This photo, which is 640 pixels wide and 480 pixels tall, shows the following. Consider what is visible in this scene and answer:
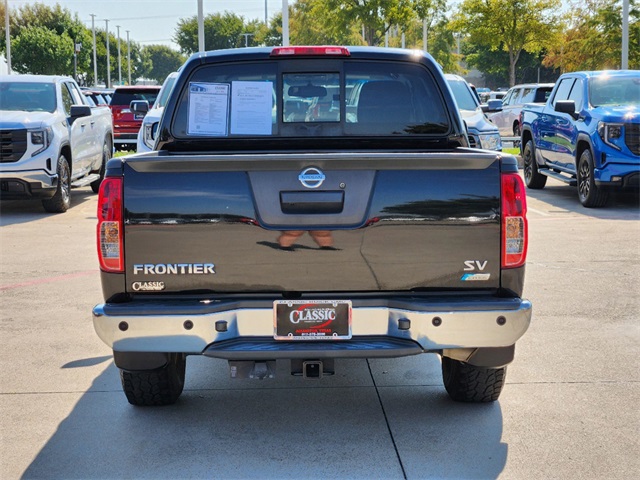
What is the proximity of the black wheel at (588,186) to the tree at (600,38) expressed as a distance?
2874 centimetres

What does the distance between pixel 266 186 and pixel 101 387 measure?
2.01 meters

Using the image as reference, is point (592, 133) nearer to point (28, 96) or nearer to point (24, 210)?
point (28, 96)

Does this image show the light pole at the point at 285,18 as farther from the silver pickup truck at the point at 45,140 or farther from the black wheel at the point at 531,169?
the silver pickup truck at the point at 45,140

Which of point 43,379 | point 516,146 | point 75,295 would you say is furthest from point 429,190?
point 516,146

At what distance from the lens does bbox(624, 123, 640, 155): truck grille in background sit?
1373cm

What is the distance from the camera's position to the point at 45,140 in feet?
46.9

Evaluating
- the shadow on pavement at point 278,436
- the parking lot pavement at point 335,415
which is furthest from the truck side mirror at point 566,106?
the shadow on pavement at point 278,436

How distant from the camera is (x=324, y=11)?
5338 cm

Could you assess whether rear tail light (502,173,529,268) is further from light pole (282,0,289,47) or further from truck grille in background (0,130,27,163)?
light pole (282,0,289,47)

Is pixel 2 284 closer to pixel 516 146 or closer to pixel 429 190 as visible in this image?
pixel 429 190

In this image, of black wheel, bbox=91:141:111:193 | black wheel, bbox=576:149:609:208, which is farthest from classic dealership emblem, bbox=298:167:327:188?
black wheel, bbox=91:141:111:193

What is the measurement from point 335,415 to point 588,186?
10.0 meters

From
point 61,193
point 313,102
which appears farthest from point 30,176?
point 313,102

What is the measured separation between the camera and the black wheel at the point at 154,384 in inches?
209
